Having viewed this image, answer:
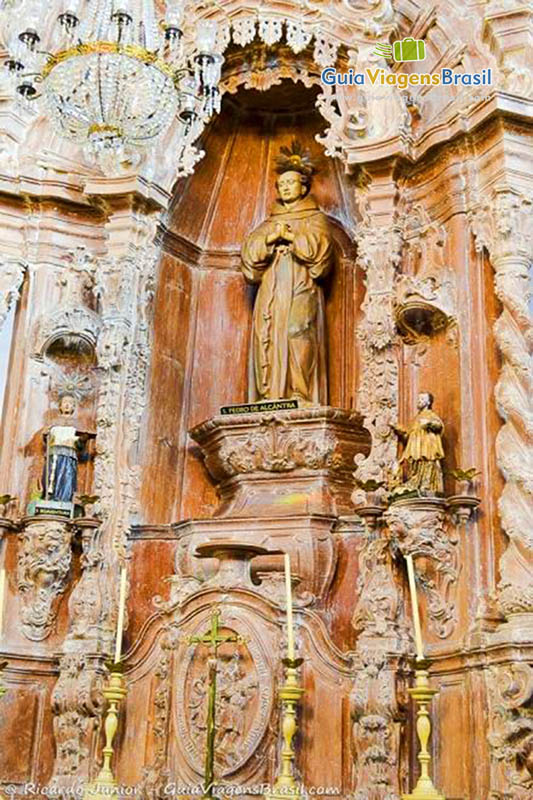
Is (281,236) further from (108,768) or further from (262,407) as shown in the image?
(108,768)

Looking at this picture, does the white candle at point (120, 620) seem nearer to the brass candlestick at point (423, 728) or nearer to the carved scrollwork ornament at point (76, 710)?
the carved scrollwork ornament at point (76, 710)

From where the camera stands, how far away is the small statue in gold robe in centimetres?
686

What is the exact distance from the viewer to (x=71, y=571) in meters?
7.77

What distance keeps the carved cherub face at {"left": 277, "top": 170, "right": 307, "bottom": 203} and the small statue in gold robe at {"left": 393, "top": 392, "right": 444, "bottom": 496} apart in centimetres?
259

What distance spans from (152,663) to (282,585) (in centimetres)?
102

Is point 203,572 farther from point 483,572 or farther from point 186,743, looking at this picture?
point 483,572

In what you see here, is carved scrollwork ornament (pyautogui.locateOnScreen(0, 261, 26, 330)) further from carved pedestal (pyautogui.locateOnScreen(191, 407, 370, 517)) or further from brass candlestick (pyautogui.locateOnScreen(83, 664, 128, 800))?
brass candlestick (pyautogui.locateOnScreen(83, 664, 128, 800))

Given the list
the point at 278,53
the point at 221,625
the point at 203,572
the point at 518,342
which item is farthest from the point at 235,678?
the point at 278,53

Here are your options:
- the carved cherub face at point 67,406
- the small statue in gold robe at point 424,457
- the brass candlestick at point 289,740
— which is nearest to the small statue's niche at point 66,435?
the carved cherub face at point 67,406

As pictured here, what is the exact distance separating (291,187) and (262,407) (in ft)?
6.47

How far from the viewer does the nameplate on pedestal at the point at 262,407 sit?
8.09 meters

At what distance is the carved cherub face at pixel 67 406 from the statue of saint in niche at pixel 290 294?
1.39 meters
